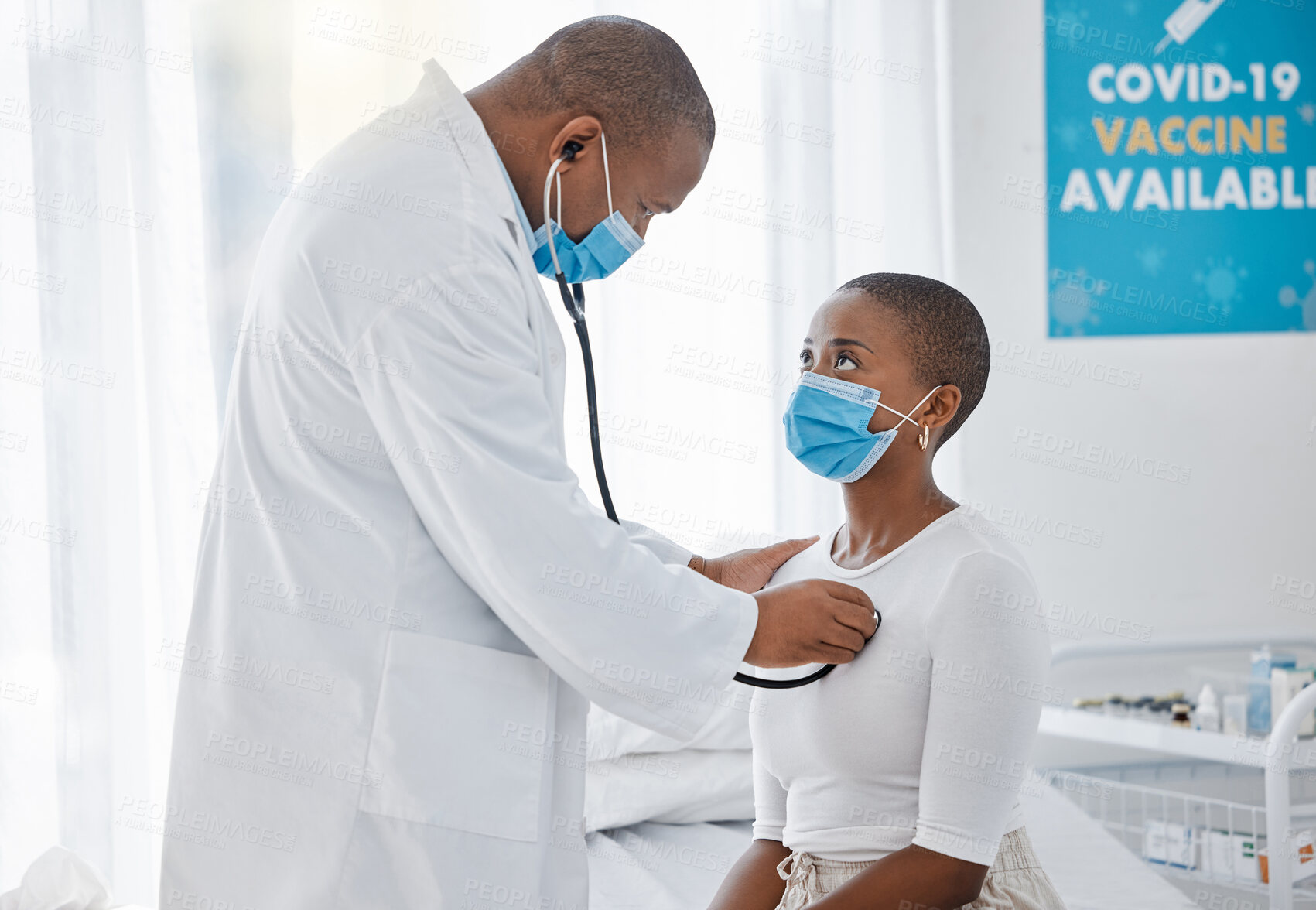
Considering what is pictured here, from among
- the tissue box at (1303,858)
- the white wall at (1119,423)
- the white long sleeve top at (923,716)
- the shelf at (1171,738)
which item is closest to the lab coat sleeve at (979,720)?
the white long sleeve top at (923,716)

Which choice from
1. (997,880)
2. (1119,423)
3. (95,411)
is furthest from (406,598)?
(1119,423)

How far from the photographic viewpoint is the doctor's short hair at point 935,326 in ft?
4.01

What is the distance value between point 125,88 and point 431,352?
54.3 inches

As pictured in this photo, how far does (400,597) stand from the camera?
3.50 ft

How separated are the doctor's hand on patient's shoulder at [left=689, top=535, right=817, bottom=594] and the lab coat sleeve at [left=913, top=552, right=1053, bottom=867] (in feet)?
1.08

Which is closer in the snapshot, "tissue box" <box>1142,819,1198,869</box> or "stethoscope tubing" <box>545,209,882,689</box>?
"stethoscope tubing" <box>545,209,882,689</box>

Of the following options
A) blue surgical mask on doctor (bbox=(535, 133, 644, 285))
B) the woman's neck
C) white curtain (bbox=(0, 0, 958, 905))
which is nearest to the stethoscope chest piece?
the woman's neck

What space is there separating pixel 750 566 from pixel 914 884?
0.45 m

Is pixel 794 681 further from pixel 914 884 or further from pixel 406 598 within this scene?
pixel 406 598

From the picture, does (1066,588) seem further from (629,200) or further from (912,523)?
(629,200)

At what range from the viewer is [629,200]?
1.23 m

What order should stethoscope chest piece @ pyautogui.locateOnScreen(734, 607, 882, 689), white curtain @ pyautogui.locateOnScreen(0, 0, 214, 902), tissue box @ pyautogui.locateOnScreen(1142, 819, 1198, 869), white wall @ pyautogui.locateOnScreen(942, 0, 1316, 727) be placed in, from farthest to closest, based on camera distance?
white wall @ pyautogui.locateOnScreen(942, 0, 1316, 727) < tissue box @ pyautogui.locateOnScreen(1142, 819, 1198, 869) < white curtain @ pyautogui.locateOnScreen(0, 0, 214, 902) < stethoscope chest piece @ pyautogui.locateOnScreen(734, 607, 882, 689)

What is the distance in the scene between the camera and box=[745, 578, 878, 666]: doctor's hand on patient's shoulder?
110 cm

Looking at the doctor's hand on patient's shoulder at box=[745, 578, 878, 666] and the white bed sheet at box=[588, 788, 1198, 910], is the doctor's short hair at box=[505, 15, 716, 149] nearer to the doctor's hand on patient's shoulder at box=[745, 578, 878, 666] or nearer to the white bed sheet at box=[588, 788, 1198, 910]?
the doctor's hand on patient's shoulder at box=[745, 578, 878, 666]
